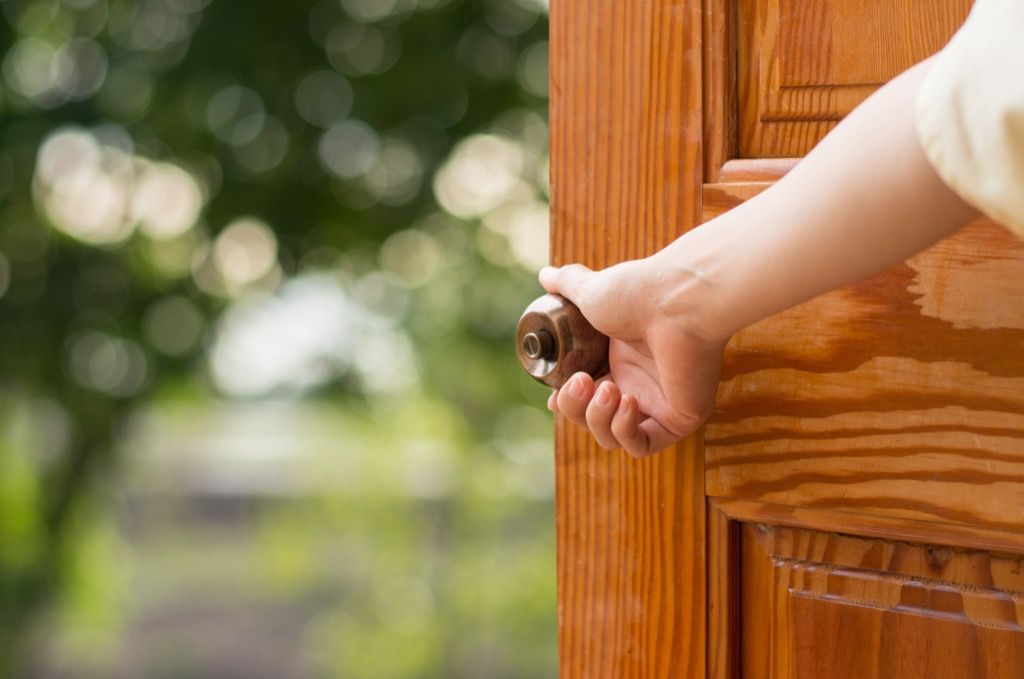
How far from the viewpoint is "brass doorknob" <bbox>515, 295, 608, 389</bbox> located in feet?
2.34

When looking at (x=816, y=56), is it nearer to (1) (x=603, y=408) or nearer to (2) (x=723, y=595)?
(1) (x=603, y=408)

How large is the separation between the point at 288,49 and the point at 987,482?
2.27 m

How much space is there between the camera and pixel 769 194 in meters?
0.56

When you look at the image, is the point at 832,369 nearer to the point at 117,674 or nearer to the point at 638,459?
the point at 638,459

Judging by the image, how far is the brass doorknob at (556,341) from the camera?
2.34ft

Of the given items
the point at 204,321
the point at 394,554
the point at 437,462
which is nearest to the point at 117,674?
the point at 394,554

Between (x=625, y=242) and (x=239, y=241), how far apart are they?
6.90 feet

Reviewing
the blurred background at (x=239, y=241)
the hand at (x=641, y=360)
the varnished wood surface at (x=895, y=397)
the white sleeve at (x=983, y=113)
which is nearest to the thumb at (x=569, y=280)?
the hand at (x=641, y=360)

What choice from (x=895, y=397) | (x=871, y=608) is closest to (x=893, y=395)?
(x=895, y=397)

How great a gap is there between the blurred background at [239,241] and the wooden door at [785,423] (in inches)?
74.5

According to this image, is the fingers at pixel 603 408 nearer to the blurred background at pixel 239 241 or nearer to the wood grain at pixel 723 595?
the wood grain at pixel 723 595

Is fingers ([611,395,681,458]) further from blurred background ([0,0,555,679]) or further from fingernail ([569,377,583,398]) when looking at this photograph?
blurred background ([0,0,555,679])

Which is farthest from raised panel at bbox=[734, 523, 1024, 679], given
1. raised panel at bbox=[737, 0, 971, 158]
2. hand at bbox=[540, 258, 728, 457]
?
raised panel at bbox=[737, 0, 971, 158]

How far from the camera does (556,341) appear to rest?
71 centimetres
